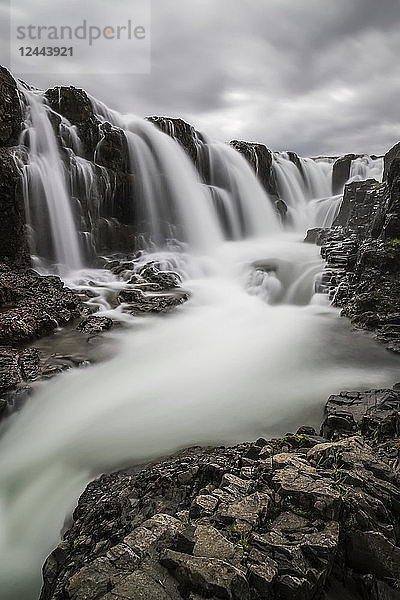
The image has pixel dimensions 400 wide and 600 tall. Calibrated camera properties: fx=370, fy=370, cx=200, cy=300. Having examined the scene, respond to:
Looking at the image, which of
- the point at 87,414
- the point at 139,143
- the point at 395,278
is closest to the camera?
the point at 87,414

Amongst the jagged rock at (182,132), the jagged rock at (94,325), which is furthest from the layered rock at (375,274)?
the jagged rock at (182,132)

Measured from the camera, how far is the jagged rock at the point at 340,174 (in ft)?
102

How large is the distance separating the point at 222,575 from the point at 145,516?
3.29ft

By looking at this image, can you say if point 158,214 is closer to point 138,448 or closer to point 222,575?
point 138,448

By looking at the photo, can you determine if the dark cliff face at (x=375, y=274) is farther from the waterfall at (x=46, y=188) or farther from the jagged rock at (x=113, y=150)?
the jagged rock at (x=113, y=150)

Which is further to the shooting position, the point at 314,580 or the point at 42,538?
the point at 42,538

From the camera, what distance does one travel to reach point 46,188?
14.1m

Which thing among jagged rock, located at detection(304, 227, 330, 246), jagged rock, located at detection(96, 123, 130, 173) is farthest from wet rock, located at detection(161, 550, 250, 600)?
jagged rock, located at detection(96, 123, 130, 173)

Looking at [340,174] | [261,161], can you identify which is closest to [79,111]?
[261,161]

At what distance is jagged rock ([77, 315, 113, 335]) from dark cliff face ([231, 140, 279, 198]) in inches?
746

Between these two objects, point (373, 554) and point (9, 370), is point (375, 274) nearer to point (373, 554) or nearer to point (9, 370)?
point (373, 554)

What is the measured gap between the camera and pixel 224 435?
16.3 feet

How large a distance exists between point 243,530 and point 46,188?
1432 centimetres

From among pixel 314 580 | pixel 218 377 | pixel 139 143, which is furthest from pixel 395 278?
pixel 139 143
